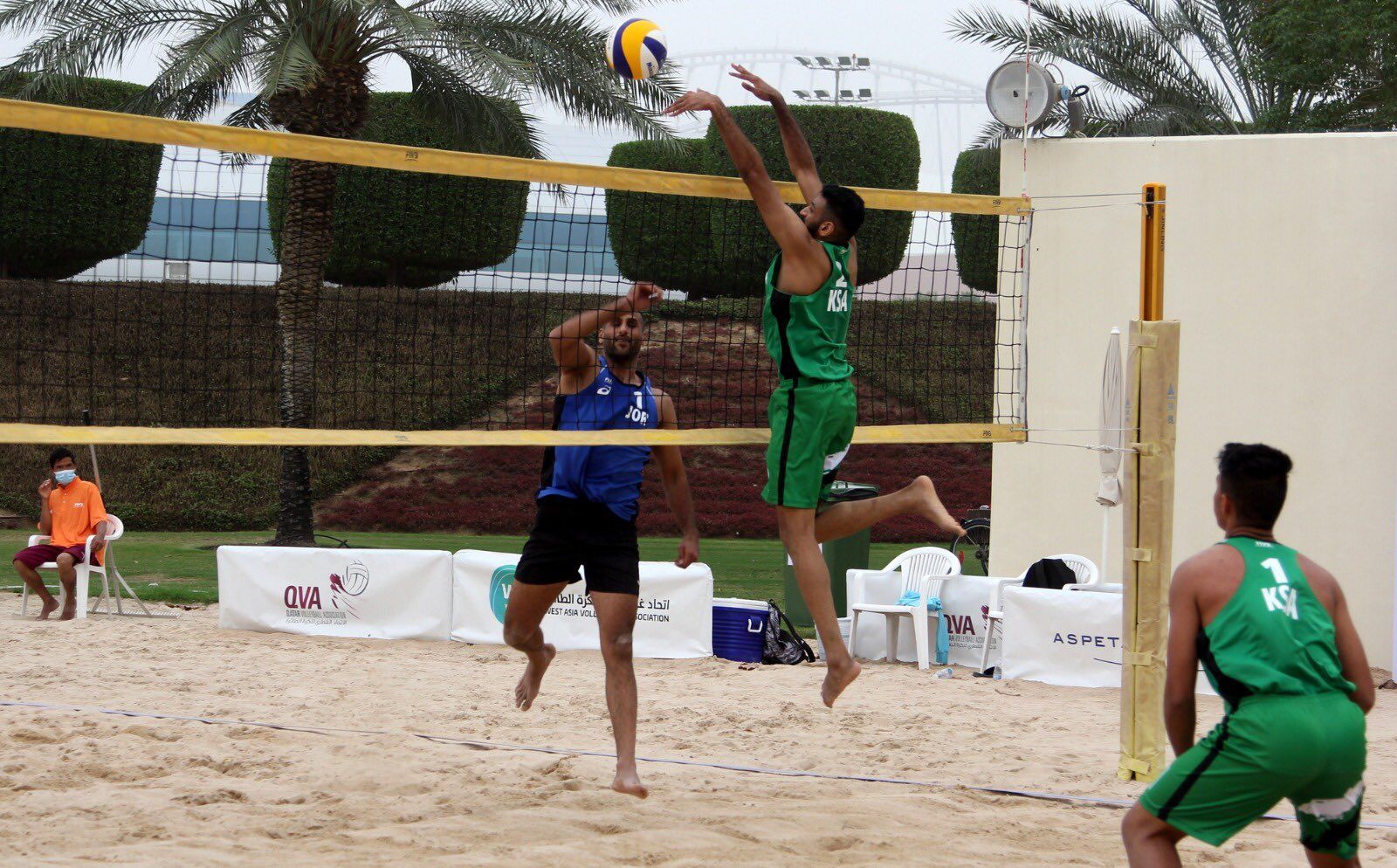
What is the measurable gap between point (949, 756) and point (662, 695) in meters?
2.09

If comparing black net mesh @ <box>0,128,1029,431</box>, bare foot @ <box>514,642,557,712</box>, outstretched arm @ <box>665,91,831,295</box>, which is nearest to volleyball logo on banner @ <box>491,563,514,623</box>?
bare foot @ <box>514,642,557,712</box>

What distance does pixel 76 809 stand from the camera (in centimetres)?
531

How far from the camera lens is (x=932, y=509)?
550 centimetres

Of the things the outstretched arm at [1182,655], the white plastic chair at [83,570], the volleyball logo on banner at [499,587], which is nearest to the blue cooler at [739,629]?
the volleyball logo on banner at [499,587]

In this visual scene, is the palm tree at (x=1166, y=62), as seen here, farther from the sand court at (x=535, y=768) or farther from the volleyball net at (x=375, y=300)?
the sand court at (x=535, y=768)

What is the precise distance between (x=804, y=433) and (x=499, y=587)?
16.7 ft

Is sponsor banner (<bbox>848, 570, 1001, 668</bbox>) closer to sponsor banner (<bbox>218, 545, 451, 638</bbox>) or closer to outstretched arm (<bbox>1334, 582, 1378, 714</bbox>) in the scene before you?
sponsor banner (<bbox>218, 545, 451, 638</bbox>)

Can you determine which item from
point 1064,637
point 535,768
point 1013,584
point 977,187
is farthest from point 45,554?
point 977,187

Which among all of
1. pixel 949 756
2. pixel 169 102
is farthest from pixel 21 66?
pixel 949 756

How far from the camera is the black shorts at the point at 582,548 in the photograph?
5.46m

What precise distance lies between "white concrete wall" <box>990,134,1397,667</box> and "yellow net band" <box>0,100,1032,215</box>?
4.62m

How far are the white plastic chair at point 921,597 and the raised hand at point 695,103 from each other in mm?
5207

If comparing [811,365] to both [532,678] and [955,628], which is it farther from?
[955,628]

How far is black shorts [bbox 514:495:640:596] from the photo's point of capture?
215 inches
